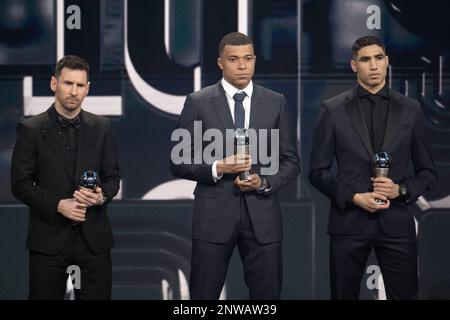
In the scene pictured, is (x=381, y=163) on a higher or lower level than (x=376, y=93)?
lower

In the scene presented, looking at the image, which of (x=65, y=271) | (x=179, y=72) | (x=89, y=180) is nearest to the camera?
(x=89, y=180)

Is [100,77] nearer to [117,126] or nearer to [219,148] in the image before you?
[117,126]

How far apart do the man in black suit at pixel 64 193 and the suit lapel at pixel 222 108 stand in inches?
25.4

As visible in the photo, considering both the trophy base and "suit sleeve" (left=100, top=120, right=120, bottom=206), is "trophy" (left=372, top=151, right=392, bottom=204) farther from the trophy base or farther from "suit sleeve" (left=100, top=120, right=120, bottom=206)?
"suit sleeve" (left=100, top=120, right=120, bottom=206)

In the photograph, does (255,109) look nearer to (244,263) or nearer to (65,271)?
(244,263)

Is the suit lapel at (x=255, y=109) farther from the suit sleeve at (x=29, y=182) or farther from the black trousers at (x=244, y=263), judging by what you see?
the suit sleeve at (x=29, y=182)

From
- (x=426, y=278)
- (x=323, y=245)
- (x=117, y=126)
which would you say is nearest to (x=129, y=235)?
(x=117, y=126)

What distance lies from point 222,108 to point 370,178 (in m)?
0.89

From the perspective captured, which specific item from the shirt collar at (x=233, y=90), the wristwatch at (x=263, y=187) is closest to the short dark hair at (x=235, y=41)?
the shirt collar at (x=233, y=90)

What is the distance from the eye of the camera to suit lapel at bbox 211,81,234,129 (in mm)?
4727

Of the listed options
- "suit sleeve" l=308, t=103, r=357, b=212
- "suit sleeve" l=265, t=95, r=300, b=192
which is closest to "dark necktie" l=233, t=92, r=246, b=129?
"suit sleeve" l=265, t=95, r=300, b=192

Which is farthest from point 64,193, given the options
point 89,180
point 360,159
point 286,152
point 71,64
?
point 360,159

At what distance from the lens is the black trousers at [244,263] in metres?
4.64

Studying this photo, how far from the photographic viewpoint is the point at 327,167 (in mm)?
4836
